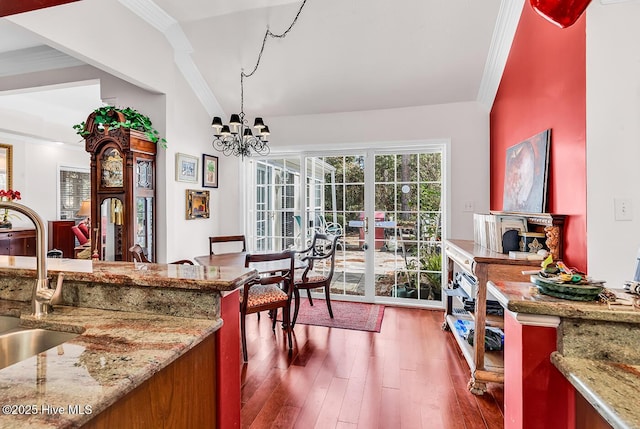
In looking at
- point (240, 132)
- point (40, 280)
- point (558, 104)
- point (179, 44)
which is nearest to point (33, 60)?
point (179, 44)

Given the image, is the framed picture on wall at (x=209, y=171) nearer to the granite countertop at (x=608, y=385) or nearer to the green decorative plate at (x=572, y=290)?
the green decorative plate at (x=572, y=290)

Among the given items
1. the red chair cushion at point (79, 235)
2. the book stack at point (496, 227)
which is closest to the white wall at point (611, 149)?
the book stack at point (496, 227)

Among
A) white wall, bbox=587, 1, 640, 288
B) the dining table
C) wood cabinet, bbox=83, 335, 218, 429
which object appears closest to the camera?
wood cabinet, bbox=83, 335, 218, 429

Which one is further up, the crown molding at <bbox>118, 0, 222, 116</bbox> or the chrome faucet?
the crown molding at <bbox>118, 0, 222, 116</bbox>

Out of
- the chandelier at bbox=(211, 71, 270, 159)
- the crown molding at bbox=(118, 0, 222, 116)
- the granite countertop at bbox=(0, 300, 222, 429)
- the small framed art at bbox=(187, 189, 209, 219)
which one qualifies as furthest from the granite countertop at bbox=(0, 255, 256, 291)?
the crown molding at bbox=(118, 0, 222, 116)

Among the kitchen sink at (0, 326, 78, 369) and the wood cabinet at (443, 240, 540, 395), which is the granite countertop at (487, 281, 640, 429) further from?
the kitchen sink at (0, 326, 78, 369)

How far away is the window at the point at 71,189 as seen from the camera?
20.3 feet

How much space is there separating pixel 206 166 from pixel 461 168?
3139 millimetres

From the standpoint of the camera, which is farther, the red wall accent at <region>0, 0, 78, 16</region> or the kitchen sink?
the red wall accent at <region>0, 0, 78, 16</region>

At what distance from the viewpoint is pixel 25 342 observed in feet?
3.40

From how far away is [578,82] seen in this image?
1856 mm

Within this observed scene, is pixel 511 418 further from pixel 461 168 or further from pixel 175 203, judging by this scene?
pixel 175 203

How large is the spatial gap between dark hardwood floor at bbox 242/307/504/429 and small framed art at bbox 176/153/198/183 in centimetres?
191

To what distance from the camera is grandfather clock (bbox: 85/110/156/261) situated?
3.08 meters
